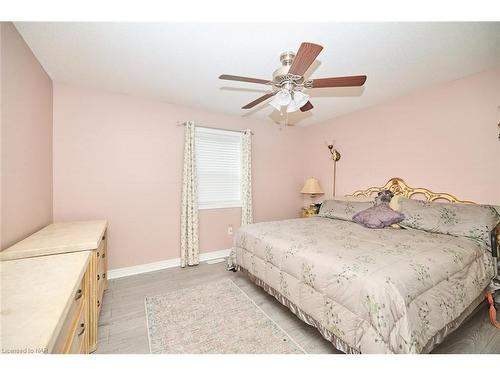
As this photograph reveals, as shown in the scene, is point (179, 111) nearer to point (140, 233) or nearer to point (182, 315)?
point (140, 233)

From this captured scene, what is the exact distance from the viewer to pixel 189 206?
129 inches

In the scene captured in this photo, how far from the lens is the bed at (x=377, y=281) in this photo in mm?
1227

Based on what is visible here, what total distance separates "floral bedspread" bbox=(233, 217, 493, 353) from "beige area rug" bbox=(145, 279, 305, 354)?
0.31m

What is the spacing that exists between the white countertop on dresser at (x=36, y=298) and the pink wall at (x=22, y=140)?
575 mm

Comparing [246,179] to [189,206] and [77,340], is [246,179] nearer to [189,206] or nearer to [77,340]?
[189,206]

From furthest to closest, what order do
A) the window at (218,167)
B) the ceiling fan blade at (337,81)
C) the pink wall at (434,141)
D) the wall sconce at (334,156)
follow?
the wall sconce at (334,156) → the window at (218,167) → the pink wall at (434,141) → the ceiling fan blade at (337,81)

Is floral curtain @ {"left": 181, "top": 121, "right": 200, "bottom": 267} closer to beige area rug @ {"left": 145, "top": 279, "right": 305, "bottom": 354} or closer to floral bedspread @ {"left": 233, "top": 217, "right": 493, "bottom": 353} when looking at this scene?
beige area rug @ {"left": 145, "top": 279, "right": 305, "bottom": 354}

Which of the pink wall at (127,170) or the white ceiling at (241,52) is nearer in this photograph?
the white ceiling at (241,52)

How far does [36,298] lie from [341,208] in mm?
3235

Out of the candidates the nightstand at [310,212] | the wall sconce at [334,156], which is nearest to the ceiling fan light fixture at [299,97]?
the wall sconce at [334,156]

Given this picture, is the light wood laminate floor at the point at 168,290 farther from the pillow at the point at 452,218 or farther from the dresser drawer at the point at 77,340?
the pillow at the point at 452,218

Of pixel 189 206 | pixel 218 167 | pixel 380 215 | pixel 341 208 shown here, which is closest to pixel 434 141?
pixel 380 215

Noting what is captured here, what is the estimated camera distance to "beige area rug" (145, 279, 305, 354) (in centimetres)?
161

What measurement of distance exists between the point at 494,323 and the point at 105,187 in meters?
4.29
